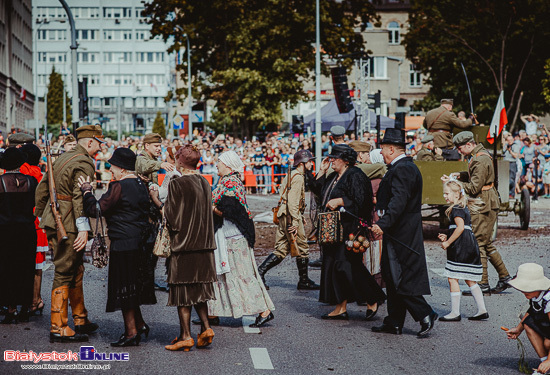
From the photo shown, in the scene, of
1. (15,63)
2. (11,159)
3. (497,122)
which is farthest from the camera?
(15,63)

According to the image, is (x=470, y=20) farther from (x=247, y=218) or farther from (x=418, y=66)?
(x=247, y=218)

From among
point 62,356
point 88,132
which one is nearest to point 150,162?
point 88,132

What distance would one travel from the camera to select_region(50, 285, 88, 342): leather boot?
754 centimetres

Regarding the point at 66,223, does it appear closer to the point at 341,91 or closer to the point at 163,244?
the point at 163,244

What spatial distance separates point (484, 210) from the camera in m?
10.4

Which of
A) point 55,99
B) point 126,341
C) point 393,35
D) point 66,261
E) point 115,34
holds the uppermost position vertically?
point 115,34

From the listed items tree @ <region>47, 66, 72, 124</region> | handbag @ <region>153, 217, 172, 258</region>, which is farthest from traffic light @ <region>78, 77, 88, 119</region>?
tree @ <region>47, 66, 72, 124</region>

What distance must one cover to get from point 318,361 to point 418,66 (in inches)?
1596

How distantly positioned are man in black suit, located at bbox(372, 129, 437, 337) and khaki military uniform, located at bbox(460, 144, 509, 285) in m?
2.53

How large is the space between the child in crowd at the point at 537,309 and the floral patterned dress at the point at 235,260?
9.12 ft

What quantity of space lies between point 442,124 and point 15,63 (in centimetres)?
7586

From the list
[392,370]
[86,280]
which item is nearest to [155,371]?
[392,370]

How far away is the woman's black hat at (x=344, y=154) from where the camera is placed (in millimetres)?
8805

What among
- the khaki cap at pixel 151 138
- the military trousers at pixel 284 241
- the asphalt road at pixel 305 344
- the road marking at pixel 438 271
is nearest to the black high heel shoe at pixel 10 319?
the asphalt road at pixel 305 344
